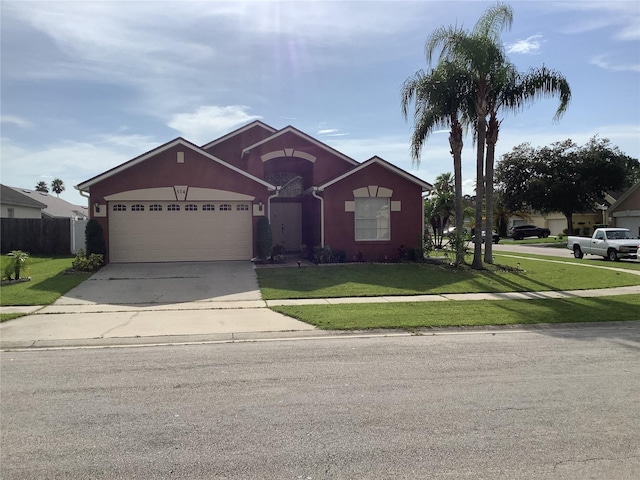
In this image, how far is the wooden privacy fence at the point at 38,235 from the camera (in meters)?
24.8

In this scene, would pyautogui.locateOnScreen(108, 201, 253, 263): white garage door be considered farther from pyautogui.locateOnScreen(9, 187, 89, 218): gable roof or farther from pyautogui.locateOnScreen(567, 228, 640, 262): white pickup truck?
pyautogui.locateOnScreen(9, 187, 89, 218): gable roof

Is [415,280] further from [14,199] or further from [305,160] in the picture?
[14,199]

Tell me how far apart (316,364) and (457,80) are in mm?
15013

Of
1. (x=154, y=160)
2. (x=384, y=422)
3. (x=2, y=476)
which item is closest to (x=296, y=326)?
(x=384, y=422)

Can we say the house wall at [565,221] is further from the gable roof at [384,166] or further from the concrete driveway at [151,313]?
the concrete driveway at [151,313]

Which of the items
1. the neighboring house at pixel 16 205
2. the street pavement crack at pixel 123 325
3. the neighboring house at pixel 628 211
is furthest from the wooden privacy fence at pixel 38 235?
the neighboring house at pixel 628 211

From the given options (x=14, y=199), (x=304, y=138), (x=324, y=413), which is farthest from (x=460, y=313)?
(x=14, y=199)

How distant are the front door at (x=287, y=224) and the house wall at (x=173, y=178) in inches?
169

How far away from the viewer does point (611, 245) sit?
2581 cm

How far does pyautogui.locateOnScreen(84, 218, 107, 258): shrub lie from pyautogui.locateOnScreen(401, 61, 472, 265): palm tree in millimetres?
12831

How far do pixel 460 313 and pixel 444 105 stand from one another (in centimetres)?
1050

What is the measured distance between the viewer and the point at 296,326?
977 centimetres

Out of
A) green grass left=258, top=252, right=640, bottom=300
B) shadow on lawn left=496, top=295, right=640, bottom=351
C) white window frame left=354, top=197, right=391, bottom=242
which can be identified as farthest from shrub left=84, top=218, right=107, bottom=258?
shadow on lawn left=496, top=295, right=640, bottom=351

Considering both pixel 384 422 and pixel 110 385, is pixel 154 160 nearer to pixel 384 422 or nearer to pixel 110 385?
pixel 110 385
